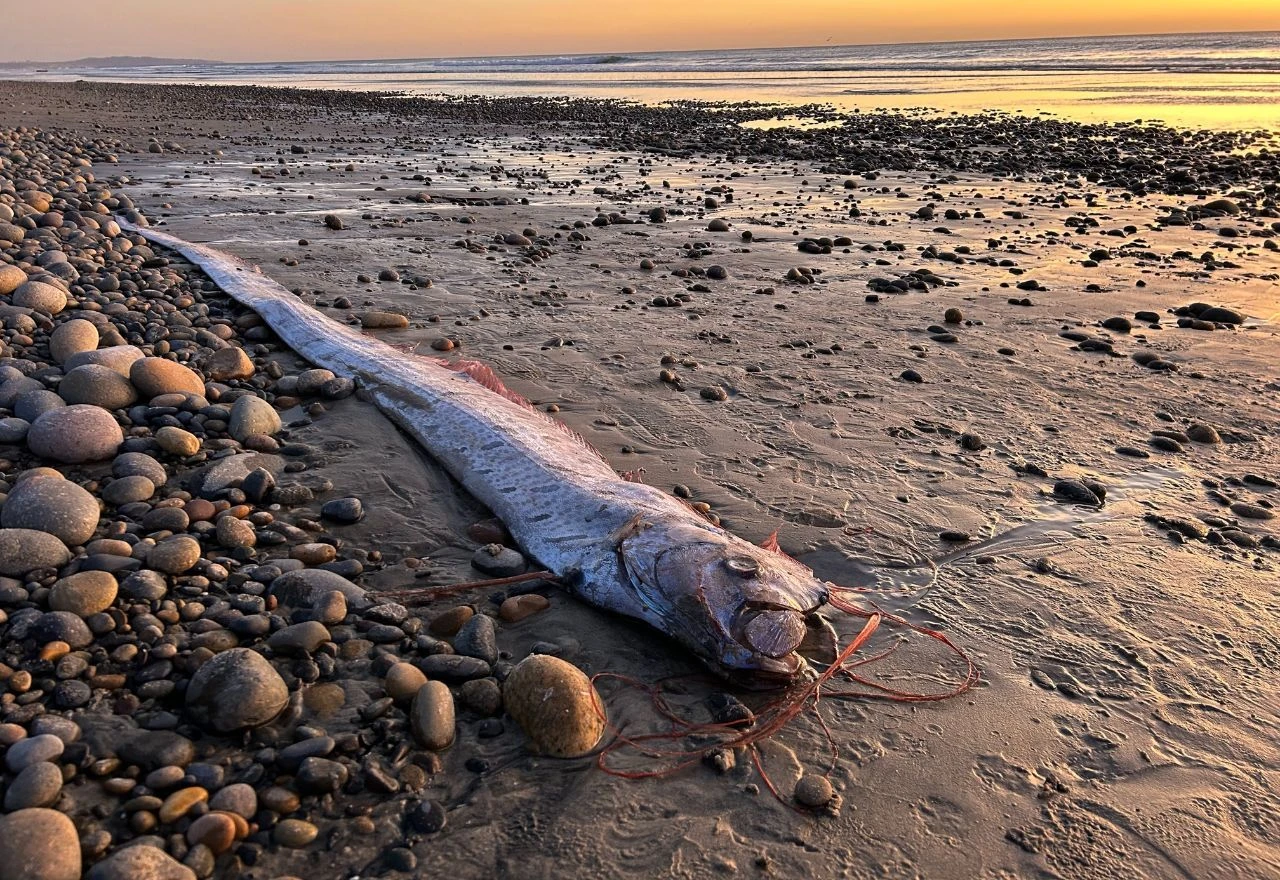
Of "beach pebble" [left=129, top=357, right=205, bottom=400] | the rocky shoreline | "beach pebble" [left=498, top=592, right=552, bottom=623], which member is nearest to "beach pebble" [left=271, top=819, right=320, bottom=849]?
the rocky shoreline

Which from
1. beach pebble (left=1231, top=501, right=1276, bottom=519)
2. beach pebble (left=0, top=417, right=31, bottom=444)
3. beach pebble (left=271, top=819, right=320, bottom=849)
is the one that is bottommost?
beach pebble (left=1231, top=501, right=1276, bottom=519)

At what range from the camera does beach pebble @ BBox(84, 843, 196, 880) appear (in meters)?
2.18

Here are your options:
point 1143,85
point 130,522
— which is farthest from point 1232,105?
point 130,522

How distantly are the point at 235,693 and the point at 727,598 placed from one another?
1810mm

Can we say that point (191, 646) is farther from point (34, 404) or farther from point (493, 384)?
point (493, 384)

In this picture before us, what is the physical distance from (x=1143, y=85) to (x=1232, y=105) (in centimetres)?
1106

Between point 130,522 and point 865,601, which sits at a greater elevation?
point 130,522

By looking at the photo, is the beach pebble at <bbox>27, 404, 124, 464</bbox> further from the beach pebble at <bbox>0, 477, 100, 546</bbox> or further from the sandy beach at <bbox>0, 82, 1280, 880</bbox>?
the beach pebble at <bbox>0, 477, 100, 546</bbox>

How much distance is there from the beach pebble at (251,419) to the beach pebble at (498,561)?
1926mm

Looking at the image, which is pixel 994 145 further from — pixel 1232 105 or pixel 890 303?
pixel 890 303

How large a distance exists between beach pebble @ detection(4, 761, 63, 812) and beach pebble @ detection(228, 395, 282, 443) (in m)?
2.80

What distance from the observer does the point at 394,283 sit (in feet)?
29.5

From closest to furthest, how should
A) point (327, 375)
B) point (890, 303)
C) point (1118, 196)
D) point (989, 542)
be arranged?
1. point (989, 542)
2. point (327, 375)
3. point (890, 303)
4. point (1118, 196)

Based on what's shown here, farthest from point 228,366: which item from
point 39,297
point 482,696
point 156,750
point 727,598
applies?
point 727,598
